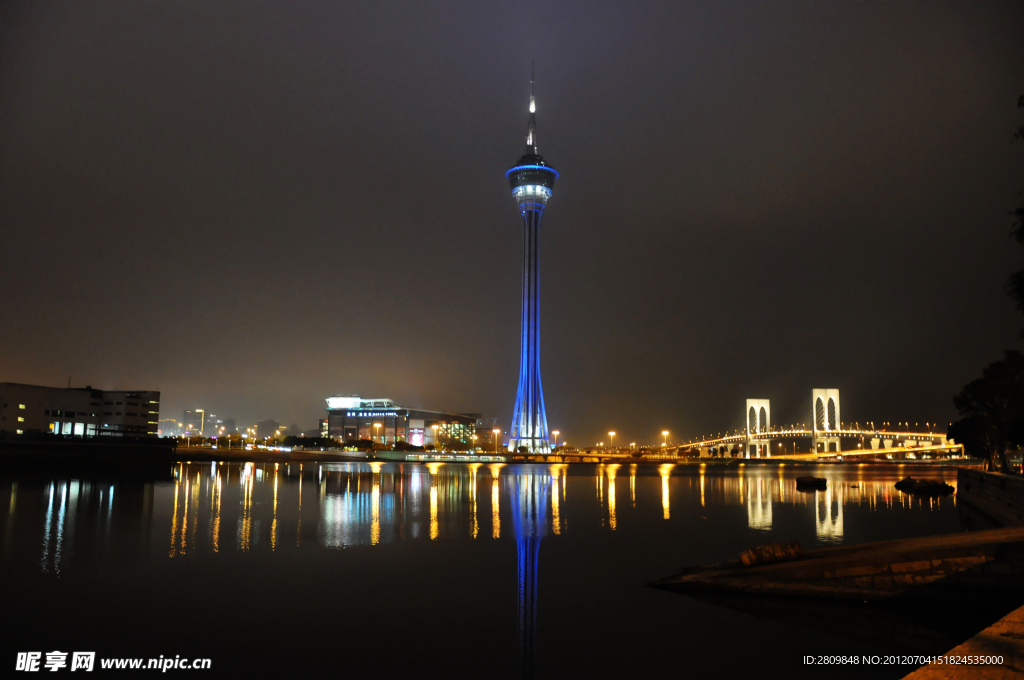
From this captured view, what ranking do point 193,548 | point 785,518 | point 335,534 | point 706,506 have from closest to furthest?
point 193,548 → point 335,534 → point 785,518 → point 706,506

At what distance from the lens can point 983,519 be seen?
28.0 metres

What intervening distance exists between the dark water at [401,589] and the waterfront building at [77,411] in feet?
180

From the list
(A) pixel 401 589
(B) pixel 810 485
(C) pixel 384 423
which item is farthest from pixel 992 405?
(C) pixel 384 423

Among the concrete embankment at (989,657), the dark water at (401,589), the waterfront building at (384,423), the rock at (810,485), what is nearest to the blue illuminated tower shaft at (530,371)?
the waterfront building at (384,423)

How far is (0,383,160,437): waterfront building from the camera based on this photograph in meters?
72.8

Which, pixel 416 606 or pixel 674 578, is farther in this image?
pixel 674 578

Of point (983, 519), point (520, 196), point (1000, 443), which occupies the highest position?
point (520, 196)

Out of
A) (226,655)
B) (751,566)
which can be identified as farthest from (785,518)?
(226,655)

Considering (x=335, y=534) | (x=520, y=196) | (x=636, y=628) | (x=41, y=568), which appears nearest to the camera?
(x=636, y=628)

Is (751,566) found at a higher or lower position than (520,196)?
lower

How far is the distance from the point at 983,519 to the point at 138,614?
30.3m

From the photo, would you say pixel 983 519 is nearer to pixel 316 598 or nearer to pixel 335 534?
pixel 335 534

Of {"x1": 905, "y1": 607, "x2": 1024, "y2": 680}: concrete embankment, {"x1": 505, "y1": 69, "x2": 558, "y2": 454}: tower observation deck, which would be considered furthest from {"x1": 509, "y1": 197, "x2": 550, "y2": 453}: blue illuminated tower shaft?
{"x1": 905, "y1": 607, "x2": 1024, "y2": 680}: concrete embankment

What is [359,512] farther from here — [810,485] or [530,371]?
[530,371]
